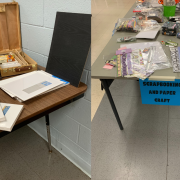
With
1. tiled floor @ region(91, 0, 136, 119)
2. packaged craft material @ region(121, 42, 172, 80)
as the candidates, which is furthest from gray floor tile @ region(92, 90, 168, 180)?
packaged craft material @ region(121, 42, 172, 80)

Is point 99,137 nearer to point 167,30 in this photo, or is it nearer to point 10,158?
→ point 10,158

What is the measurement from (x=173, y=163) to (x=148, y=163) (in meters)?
0.17

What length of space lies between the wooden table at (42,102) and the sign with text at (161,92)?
0.42 metres

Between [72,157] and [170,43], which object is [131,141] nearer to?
[72,157]

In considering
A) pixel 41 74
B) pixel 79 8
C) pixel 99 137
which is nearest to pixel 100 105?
pixel 99 137

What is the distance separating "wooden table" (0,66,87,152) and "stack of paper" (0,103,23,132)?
0.02m

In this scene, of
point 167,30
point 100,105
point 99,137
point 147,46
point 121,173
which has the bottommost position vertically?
point 121,173

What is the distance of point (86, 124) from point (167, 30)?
3.07ft

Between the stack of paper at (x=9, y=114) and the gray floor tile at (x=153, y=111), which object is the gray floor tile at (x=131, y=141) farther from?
A: the stack of paper at (x=9, y=114)

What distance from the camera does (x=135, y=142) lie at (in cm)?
152

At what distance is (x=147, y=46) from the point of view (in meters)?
1.22

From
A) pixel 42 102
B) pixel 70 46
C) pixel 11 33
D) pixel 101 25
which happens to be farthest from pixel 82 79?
pixel 101 25

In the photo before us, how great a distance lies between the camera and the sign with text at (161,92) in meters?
1.11

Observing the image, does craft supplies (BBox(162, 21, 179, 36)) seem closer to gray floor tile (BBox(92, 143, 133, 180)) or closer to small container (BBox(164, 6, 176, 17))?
small container (BBox(164, 6, 176, 17))
